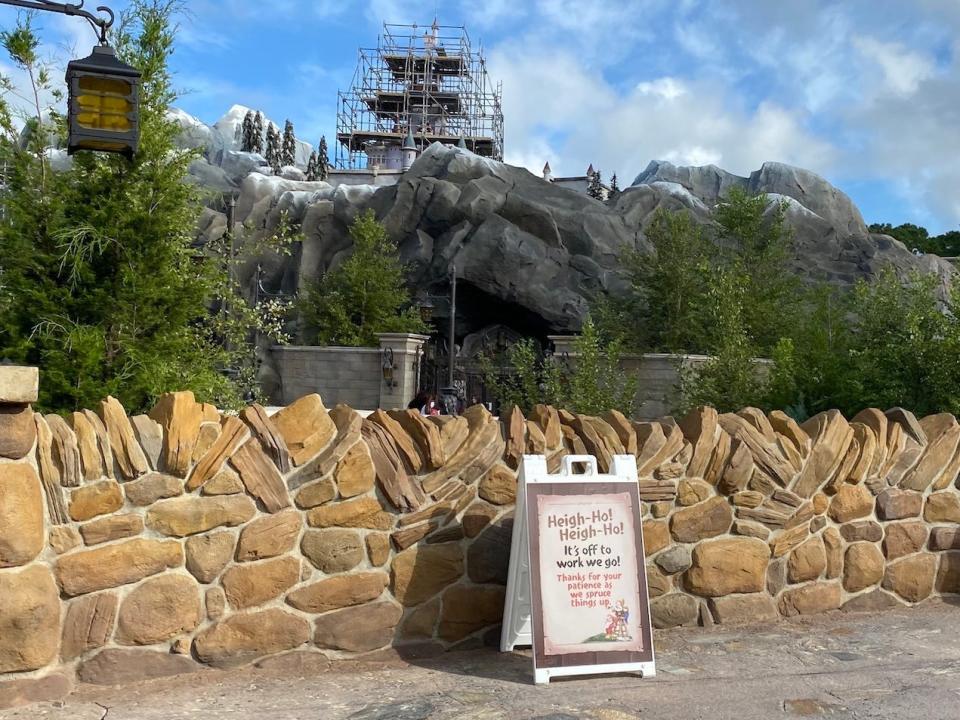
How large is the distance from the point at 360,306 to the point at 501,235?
8.82 meters

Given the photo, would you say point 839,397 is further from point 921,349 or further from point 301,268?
point 301,268

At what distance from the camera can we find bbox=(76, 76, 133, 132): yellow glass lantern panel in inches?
197

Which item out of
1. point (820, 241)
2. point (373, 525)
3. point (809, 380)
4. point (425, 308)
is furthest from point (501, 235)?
point (373, 525)

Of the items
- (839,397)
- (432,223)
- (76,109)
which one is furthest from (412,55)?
(76,109)

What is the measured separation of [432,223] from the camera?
39594mm

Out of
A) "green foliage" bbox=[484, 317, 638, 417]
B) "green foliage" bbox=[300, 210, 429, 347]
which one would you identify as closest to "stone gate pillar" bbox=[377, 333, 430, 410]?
"green foliage" bbox=[300, 210, 429, 347]

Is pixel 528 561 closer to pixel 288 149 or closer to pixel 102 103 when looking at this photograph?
pixel 102 103

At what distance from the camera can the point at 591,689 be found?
13.6ft

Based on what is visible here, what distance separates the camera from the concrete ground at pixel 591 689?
375 centimetres

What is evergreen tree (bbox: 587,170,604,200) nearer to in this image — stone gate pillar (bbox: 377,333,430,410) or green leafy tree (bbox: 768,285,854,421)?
stone gate pillar (bbox: 377,333,430,410)

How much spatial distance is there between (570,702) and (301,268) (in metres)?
37.3

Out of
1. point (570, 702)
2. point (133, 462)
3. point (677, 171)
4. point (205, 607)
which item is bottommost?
point (570, 702)

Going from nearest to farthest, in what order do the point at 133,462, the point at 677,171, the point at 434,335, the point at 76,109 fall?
1. the point at 133,462
2. the point at 76,109
3. the point at 434,335
4. the point at 677,171

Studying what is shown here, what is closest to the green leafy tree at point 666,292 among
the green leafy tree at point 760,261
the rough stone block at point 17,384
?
the green leafy tree at point 760,261
